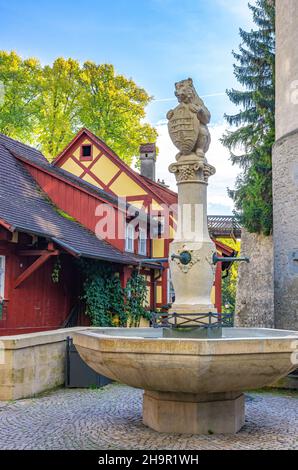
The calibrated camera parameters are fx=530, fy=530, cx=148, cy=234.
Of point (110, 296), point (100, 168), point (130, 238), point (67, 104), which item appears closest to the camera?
point (110, 296)

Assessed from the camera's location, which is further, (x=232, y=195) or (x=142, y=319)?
(x=232, y=195)

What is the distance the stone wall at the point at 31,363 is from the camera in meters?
8.36

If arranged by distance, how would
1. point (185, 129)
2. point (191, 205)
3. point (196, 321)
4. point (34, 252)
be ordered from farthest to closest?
point (34, 252)
point (185, 129)
point (191, 205)
point (196, 321)

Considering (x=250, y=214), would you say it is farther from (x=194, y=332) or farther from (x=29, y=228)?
(x=194, y=332)

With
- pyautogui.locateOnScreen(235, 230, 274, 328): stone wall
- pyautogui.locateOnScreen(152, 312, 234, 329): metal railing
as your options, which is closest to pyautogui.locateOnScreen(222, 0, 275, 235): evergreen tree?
pyautogui.locateOnScreen(235, 230, 274, 328): stone wall

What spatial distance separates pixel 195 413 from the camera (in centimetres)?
598

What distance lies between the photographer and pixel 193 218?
699 centimetres

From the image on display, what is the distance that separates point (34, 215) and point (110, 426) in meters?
7.56

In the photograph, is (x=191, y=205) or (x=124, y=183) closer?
(x=191, y=205)

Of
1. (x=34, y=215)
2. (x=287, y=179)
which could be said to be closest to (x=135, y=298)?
(x=34, y=215)

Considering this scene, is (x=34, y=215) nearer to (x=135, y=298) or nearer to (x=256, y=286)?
(x=135, y=298)

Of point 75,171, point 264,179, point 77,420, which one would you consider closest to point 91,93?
point 75,171

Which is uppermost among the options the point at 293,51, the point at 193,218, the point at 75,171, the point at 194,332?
the point at 293,51

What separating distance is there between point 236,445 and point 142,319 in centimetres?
1130
